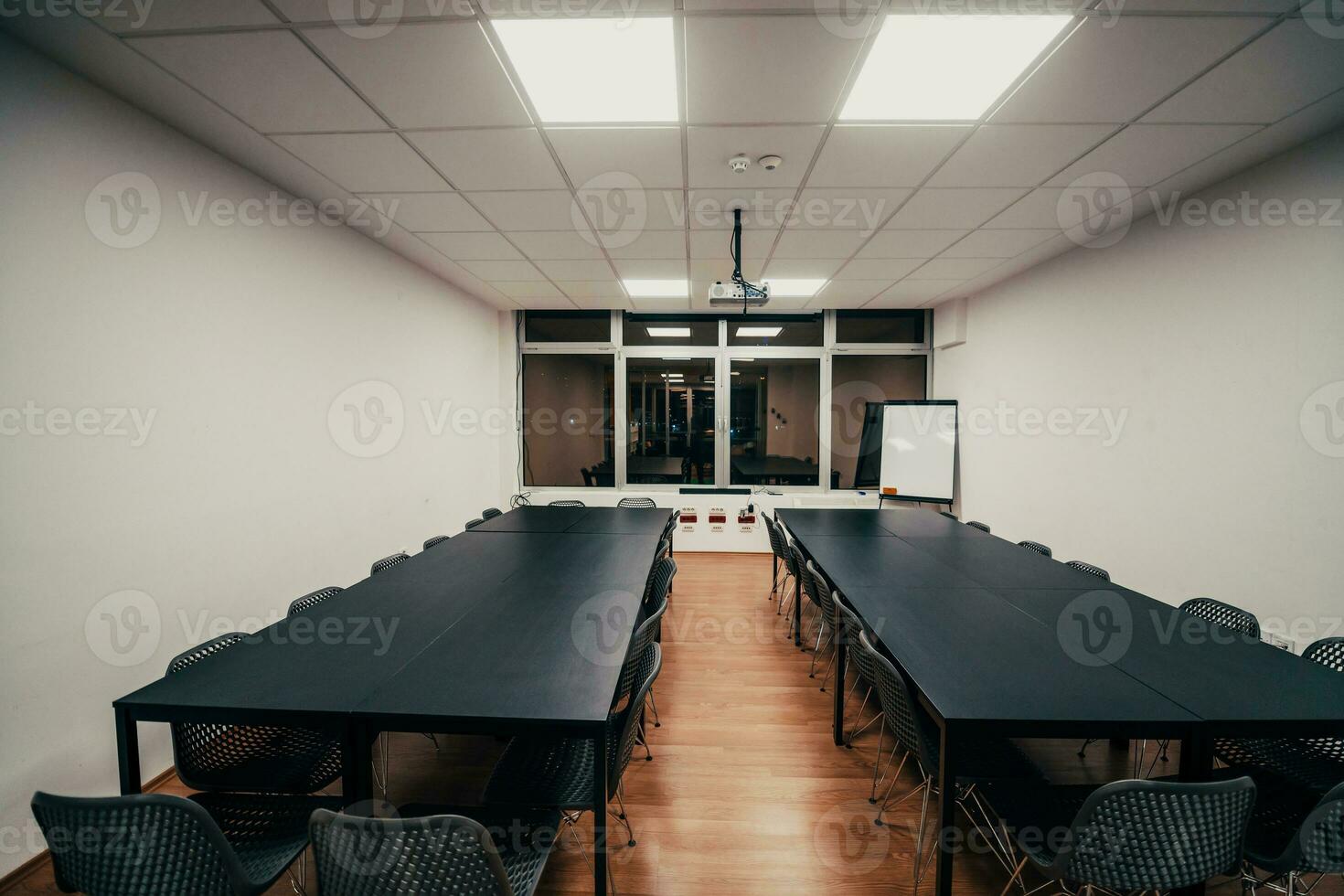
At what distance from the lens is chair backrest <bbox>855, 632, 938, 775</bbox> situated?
1.71 metres

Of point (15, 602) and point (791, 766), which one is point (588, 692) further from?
point (15, 602)

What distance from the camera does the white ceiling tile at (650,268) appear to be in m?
4.11

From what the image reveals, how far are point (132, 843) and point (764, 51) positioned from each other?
2.95 m

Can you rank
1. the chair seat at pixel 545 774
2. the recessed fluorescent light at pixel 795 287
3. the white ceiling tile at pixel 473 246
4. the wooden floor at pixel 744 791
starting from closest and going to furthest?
the chair seat at pixel 545 774 < the wooden floor at pixel 744 791 < the white ceiling tile at pixel 473 246 < the recessed fluorescent light at pixel 795 287

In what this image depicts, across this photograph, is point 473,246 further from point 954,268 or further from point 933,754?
point 933,754

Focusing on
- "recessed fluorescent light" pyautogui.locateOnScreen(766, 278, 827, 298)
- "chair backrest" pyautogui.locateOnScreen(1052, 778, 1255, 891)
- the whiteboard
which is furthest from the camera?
the whiteboard

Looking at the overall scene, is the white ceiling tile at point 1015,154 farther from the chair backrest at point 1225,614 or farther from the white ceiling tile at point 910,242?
the chair backrest at point 1225,614

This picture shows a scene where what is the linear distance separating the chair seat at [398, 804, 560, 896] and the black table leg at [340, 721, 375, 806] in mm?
161

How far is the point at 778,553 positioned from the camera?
4168 mm

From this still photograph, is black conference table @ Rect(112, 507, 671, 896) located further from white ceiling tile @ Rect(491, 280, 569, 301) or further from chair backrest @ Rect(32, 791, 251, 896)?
white ceiling tile @ Rect(491, 280, 569, 301)

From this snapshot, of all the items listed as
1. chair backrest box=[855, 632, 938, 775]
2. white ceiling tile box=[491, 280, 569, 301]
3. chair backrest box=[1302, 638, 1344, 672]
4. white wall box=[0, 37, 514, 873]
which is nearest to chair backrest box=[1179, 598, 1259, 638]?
chair backrest box=[1302, 638, 1344, 672]

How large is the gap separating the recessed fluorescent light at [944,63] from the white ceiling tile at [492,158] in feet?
4.87

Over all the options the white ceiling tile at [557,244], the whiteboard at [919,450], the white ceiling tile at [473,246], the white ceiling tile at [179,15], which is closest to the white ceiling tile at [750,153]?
the white ceiling tile at [557,244]

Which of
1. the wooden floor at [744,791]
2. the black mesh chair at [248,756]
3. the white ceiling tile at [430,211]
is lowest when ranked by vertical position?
the wooden floor at [744,791]
